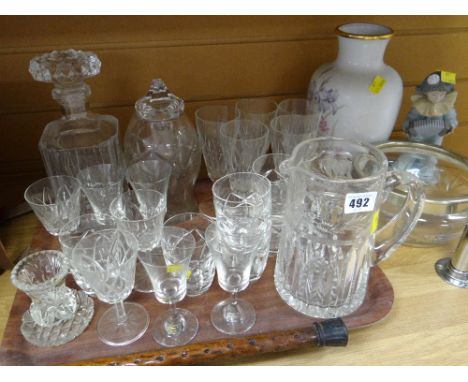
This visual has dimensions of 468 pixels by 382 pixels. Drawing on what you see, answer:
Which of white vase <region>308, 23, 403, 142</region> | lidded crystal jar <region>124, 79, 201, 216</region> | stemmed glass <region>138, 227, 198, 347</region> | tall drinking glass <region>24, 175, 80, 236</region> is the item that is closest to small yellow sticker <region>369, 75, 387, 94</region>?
white vase <region>308, 23, 403, 142</region>

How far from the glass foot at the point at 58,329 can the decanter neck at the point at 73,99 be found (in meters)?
0.32

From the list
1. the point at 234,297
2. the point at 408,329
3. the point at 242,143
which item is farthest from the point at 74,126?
the point at 408,329

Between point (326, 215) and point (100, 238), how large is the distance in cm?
33

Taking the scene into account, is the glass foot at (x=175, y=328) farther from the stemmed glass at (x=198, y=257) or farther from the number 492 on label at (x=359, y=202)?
the number 492 on label at (x=359, y=202)

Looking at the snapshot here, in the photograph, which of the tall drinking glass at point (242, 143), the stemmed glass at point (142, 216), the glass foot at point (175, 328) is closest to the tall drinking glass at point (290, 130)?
the tall drinking glass at point (242, 143)

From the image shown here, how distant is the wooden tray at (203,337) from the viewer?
539 mm

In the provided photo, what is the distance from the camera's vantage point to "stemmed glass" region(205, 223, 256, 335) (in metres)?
0.58

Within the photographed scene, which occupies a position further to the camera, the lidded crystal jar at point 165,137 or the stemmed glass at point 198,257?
the lidded crystal jar at point 165,137

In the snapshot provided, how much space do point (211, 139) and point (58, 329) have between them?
0.40 metres

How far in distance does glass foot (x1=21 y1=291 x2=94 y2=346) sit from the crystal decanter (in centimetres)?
25

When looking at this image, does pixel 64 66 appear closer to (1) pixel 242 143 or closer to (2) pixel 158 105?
(2) pixel 158 105
